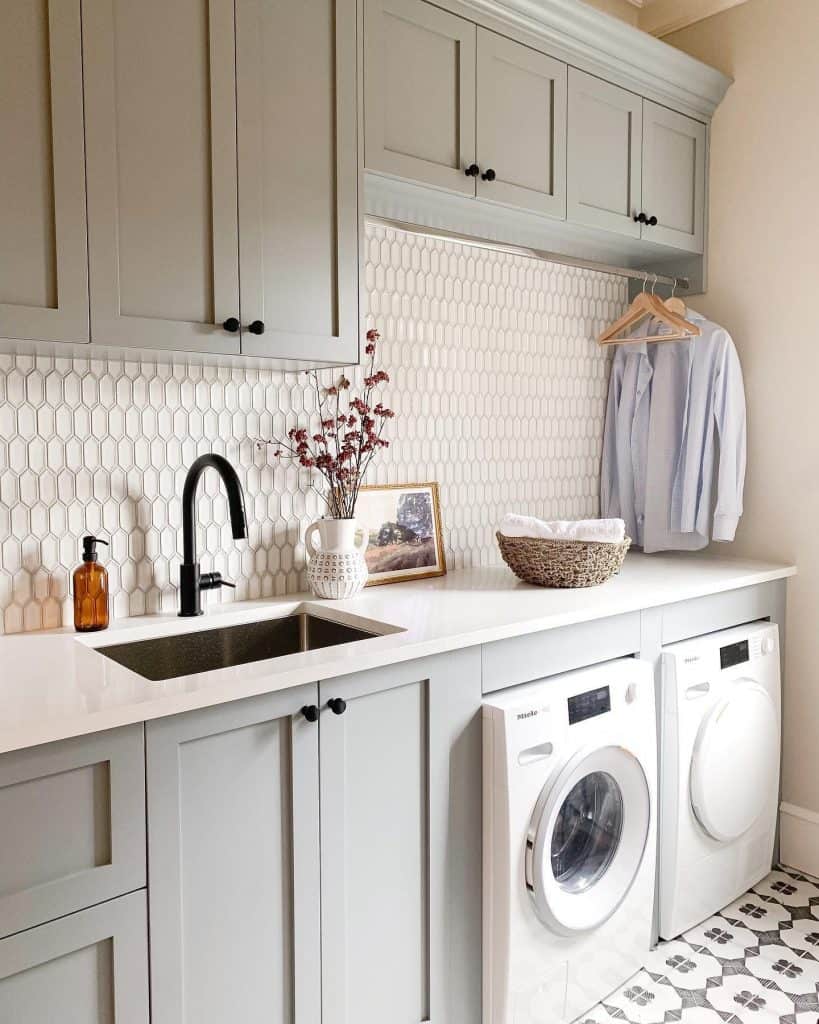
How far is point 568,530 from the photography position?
2367mm

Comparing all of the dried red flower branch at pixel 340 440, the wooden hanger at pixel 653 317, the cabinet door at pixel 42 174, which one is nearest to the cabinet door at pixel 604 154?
the wooden hanger at pixel 653 317

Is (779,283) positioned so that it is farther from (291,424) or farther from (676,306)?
(291,424)

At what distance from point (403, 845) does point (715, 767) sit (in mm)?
1100

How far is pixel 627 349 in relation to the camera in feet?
9.94

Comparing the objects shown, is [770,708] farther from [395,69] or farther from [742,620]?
[395,69]

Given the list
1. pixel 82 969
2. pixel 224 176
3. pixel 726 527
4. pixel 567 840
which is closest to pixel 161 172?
pixel 224 176

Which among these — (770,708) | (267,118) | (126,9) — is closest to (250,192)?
→ (267,118)

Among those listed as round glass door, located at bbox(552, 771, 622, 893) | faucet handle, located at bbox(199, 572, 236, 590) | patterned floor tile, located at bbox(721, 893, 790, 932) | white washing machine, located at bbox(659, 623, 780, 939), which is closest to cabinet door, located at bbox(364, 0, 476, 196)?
faucet handle, located at bbox(199, 572, 236, 590)

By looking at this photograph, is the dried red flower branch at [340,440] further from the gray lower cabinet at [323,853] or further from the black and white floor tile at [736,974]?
the black and white floor tile at [736,974]

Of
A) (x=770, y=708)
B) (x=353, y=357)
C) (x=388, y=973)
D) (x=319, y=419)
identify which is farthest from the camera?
(x=770, y=708)

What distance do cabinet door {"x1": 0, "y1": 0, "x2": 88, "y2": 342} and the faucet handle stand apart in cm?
67

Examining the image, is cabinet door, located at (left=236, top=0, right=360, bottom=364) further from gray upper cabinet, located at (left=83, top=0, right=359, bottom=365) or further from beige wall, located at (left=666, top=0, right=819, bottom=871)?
beige wall, located at (left=666, top=0, right=819, bottom=871)

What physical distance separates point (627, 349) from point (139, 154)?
1.95 metres

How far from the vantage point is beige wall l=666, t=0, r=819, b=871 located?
2.69 metres
